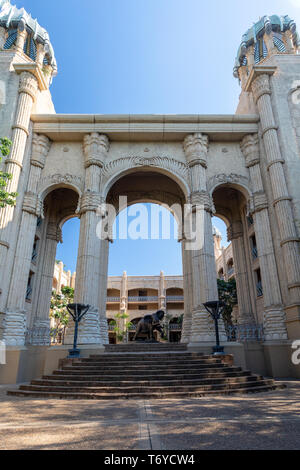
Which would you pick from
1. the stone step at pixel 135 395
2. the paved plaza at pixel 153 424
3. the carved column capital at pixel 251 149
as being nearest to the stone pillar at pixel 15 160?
the stone step at pixel 135 395

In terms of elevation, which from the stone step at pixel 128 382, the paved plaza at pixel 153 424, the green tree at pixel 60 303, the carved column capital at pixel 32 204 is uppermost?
the carved column capital at pixel 32 204

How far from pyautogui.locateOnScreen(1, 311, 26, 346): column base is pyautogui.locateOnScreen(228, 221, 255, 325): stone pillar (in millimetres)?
11139

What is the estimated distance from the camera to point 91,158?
50.1ft

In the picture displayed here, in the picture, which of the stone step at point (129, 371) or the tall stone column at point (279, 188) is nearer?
the stone step at point (129, 371)

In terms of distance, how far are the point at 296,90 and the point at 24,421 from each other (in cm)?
1830

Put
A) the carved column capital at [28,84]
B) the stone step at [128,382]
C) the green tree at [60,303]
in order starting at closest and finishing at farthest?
1. the stone step at [128,382]
2. the carved column capital at [28,84]
3. the green tree at [60,303]

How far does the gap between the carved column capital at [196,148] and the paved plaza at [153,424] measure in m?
11.7

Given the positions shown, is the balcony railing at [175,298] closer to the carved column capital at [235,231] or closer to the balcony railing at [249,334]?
the carved column capital at [235,231]

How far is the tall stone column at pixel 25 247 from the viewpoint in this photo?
12.2 meters

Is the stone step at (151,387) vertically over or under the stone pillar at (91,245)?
under

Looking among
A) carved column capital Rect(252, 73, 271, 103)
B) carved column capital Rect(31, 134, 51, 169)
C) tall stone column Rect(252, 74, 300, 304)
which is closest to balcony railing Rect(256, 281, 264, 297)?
tall stone column Rect(252, 74, 300, 304)

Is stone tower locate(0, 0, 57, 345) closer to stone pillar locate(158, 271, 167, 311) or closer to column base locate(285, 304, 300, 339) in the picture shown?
column base locate(285, 304, 300, 339)

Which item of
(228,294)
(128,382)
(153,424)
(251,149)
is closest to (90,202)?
(128,382)

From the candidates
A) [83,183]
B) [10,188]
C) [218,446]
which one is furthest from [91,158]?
[218,446]
